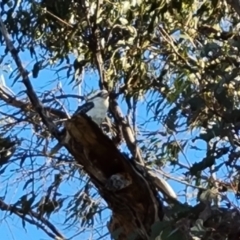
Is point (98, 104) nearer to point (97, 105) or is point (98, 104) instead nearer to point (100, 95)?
point (97, 105)

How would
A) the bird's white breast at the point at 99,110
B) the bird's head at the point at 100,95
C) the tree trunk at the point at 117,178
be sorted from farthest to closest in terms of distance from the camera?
1. the bird's head at the point at 100,95
2. the bird's white breast at the point at 99,110
3. the tree trunk at the point at 117,178

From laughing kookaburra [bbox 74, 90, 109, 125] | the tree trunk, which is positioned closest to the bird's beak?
laughing kookaburra [bbox 74, 90, 109, 125]

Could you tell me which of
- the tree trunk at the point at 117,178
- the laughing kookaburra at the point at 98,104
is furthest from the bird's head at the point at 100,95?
the tree trunk at the point at 117,178

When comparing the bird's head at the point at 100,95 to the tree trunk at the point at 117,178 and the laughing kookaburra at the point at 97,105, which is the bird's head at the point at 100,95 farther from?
the tree trunk at the point at 117,178

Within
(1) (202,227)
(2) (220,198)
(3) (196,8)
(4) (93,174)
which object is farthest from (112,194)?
(3) (196,8)

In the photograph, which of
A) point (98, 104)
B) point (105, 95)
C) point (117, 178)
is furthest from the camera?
point (105, 95)

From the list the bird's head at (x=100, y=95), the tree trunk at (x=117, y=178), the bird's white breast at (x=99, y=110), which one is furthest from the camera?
the bird's head at (x=100, y=95)

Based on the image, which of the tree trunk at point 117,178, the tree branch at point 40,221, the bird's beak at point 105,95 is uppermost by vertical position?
the bird's beak at point 105,95

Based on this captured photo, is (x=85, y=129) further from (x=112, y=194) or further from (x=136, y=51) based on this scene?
(x=136, y=51)

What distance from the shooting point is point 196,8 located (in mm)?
5348

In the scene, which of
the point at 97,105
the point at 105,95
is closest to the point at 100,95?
the point at 105,95

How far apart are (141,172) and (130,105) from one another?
149cm

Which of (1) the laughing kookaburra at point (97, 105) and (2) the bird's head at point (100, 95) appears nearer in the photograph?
(1) the laughing kookaburra at point (97, 105)

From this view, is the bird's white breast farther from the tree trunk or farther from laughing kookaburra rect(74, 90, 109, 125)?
the tree trunk
